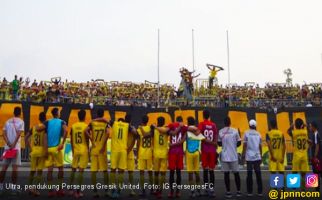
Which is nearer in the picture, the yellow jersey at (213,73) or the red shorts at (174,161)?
the red shorts at (174,161)

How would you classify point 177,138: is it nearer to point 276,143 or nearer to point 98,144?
point 98,144

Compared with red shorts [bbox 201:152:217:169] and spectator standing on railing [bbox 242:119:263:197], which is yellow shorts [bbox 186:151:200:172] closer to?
red shorts [bbox 201:152:217:169]

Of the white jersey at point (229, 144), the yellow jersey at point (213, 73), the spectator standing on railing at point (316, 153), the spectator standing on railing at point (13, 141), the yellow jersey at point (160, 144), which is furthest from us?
the yellow jersey at point (213, 73)

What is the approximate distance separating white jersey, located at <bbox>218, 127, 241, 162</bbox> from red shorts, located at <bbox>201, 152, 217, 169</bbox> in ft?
1.05

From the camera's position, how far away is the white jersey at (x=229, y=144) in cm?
1141

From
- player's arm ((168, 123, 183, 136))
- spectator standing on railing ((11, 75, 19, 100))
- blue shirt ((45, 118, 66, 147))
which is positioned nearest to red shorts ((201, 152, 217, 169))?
player's arm ((168, 123, 183, 136))

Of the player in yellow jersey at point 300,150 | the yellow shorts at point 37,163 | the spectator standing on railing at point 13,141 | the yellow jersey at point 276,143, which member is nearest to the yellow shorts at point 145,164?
the yellow shorts at point 37,163

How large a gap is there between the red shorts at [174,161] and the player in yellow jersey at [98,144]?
181cm

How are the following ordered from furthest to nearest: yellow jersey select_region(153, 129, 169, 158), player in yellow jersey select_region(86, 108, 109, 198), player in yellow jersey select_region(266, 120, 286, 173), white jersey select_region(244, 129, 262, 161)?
1. player in yellow jersey select_region(266, 120, 286, 173)
2. white jersey select_region(244, 129, 262, 161)
3. yellow jersey select_region(153, 129, 169, 158)
4. player in yellow jersey select_region(86, 108, 109, 198)

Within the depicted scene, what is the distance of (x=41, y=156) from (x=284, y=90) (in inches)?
1009

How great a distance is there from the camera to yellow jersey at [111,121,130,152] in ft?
36.0

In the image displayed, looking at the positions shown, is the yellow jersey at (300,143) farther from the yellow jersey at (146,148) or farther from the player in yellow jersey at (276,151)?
the yellow jersey at (146,148)

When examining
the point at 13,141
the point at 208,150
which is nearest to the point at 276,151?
the point at 208,150

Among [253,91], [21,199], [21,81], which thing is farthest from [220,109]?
[21,199]
